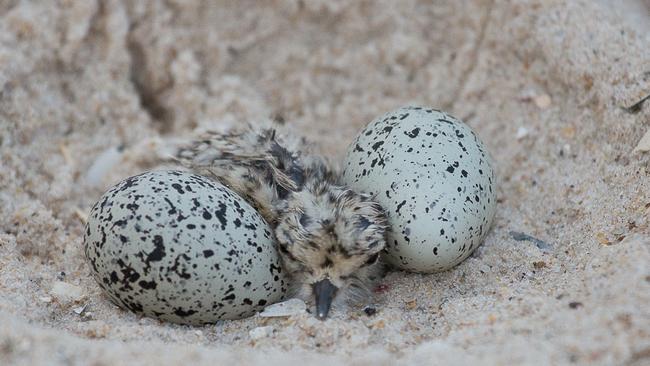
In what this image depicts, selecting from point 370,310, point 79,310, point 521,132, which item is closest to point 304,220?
point 370,310

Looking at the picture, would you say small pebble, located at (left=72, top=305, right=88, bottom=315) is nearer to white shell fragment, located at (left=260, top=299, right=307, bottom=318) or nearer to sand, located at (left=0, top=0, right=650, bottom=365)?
sand, located at (left=0, top=0, right=650, bottom=365)

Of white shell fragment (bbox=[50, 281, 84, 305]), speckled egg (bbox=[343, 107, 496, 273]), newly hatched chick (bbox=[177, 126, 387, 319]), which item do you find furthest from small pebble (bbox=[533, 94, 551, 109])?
white shell fragment (bbox=[50, 281, 84, 305])

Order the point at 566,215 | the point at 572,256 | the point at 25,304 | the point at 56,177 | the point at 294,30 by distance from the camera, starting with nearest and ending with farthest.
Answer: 1. the point at 25,304
2. the point at 572,256
3. the point at 566,215
4. the point at 56,177
5. the point at 294,30

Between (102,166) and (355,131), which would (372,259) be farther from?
(102,166)

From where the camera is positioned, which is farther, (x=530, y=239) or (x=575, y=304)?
(x=530, y=239)

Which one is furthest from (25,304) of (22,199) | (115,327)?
(22,199)

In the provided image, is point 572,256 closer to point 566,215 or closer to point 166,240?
point 566,215
